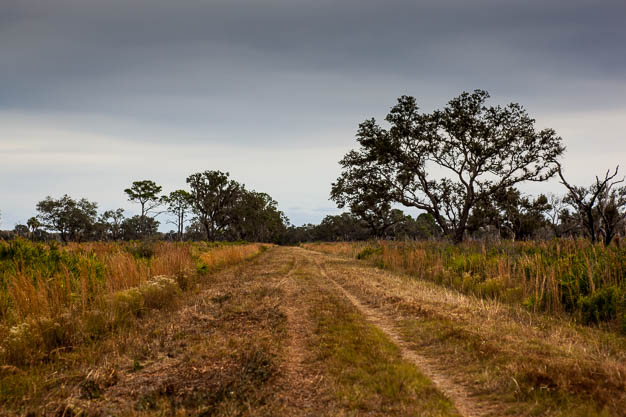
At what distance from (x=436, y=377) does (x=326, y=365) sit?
1.59 meters

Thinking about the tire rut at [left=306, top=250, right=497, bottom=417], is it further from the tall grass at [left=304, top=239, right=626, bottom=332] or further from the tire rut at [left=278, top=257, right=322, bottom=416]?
the tall grass at [left=304, top=239, right=626, bottom=332]

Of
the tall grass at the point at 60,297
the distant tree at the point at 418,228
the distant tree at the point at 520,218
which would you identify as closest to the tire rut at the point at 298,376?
the tall grass at the point at 60,297

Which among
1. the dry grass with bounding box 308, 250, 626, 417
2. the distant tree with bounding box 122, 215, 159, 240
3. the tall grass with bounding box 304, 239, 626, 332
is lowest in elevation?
the dry grass with bounding box 308, 250, 626, 417

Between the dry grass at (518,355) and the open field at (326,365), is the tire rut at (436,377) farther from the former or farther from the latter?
the dry grass at (518,355)

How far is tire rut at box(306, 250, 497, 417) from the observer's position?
13.1 ft

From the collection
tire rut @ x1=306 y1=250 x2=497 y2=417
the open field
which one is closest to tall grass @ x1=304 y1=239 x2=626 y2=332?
the open field

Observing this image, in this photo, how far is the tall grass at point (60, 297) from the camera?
5.77 m

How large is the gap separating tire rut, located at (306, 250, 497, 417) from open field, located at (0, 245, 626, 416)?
2 centimetres

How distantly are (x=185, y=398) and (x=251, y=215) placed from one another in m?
72.9

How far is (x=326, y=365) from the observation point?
5.21 meters

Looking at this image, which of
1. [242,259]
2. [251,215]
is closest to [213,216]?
[251,215]

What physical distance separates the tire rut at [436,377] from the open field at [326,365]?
0.02m

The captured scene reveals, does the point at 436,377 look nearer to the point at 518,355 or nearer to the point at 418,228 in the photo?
the point at 518,355

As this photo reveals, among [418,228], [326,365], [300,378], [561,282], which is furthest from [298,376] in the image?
[418,228]
